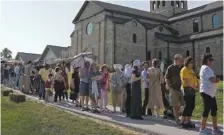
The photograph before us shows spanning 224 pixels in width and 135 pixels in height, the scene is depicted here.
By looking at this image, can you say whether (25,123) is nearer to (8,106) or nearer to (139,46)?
(8,106)

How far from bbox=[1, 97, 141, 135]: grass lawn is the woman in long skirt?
150cm

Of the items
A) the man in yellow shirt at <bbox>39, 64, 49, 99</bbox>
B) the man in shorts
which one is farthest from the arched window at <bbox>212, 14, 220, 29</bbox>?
the man in shorts

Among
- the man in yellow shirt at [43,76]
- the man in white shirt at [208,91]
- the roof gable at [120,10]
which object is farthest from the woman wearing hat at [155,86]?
the roof gable at [120,10]

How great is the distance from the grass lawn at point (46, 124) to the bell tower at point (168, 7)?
172ft

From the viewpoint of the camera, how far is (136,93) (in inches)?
391

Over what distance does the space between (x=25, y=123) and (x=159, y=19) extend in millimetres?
47930

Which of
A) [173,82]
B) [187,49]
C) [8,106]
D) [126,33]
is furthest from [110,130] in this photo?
[187,49]

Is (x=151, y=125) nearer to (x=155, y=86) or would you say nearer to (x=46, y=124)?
(x=155, y=86)

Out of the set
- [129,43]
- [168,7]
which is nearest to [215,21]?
[168,7]

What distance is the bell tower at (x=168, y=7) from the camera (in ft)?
201

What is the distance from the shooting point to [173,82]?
8.73 meters

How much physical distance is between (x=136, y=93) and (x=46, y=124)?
2.83 m

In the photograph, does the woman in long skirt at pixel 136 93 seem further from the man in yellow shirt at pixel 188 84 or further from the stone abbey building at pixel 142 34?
the stone abbey building at pixel 142 34

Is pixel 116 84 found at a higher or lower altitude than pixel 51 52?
lower
